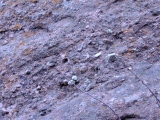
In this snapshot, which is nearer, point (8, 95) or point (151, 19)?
point (8, 95)

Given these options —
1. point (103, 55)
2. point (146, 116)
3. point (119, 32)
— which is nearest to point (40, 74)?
point (103, 55)

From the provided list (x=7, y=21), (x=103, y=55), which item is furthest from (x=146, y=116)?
(x=7, y=21)

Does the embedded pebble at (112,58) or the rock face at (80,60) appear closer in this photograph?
the rock face at (80,60)

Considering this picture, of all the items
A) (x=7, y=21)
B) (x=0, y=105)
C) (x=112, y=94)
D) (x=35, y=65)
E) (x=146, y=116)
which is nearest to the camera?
(x=146, y=116)

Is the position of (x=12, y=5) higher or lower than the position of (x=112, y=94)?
higher

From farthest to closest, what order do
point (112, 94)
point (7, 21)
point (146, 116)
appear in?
point (7, 21) < point (112, 94) < point (146, 116)

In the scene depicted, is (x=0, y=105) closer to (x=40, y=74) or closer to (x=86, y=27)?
(x=40, y=74)
